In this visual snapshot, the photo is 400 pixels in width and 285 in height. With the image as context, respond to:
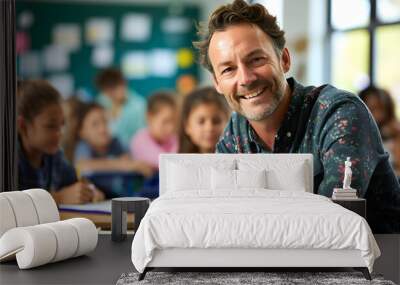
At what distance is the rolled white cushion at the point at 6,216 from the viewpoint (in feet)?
13.6

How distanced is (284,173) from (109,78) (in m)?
2.58

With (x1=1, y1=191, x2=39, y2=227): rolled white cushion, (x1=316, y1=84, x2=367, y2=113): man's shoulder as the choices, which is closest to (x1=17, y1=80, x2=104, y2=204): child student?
(x1=1, y1=191, x2=39, y2=227): rolled white cushion

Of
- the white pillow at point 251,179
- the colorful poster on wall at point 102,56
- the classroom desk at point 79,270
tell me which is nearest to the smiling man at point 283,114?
the white pillow at point 251,179

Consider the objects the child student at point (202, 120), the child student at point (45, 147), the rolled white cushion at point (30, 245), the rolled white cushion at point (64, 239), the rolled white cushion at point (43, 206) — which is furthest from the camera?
the child student at point (45, 147)

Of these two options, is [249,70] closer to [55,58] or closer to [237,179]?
[237,179]

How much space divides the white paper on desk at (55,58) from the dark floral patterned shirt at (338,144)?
7.53ft

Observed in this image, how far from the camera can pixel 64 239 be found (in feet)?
13.6

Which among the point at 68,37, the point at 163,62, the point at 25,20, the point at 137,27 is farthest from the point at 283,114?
the point at 25,20

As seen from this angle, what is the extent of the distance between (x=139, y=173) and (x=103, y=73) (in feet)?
3.55

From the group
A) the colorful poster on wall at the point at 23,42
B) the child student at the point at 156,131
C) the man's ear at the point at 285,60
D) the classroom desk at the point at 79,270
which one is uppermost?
the colorful poster on wall at the point at 23,42

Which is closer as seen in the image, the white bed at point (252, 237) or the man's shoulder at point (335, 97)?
the white bed at point (252, 237)

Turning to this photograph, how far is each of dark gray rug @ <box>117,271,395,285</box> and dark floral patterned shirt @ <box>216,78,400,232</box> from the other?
1.28 meters

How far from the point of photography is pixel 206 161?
5176 mm

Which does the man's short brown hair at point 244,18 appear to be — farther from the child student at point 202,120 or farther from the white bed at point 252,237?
the white bed at point 252,237
